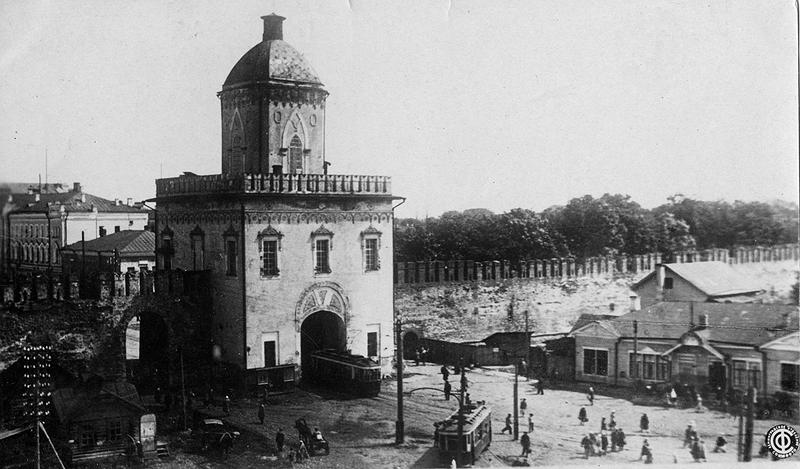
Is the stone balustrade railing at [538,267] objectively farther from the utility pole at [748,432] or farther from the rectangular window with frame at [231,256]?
the rectangular window with frame at [231,256]

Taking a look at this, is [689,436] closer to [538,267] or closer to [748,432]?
[748,432]

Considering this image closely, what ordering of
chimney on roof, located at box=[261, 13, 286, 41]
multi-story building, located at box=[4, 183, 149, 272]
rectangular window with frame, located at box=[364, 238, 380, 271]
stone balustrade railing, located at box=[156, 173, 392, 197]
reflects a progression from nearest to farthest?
chimney on roof, located at box=[261, 13, 286, 41] < multi-story building, located at box=[4, 183, 149, 272] < stone balustrade railing, located at box=[156, 173, 392, 197] < rectangular window with frame, located at box=[364, 238, 380, 271]

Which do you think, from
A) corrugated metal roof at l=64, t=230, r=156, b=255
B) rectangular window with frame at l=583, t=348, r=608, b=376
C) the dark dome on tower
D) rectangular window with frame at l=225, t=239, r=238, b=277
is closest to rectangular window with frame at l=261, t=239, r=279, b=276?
rectangular window with frame at l=225, t=239, r=238, b=277

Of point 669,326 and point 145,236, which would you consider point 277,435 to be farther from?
point 145,236

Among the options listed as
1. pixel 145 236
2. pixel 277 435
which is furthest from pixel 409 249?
pixel 145 236

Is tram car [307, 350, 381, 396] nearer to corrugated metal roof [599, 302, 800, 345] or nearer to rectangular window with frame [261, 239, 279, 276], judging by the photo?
rectangular window with frame [261, 239, 279, 276]
